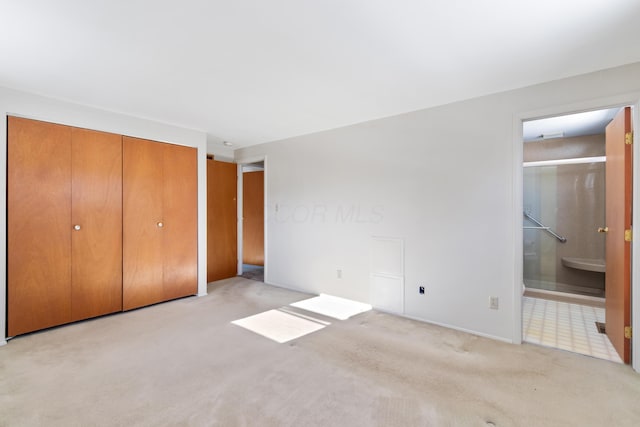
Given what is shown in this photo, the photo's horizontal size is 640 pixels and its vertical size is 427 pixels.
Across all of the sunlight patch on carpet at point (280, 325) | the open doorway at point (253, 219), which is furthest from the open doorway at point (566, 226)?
the open doorway at point (253, 219)

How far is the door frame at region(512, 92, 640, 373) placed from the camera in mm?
2199

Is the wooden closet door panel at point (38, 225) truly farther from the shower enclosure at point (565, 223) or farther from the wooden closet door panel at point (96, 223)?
the shower enclosure at point (565, 223)

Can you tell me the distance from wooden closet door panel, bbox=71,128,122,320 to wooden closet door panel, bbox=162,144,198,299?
538mm

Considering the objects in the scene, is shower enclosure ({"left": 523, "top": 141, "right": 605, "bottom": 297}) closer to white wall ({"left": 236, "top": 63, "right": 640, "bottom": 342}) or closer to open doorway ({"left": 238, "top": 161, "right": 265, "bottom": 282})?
white wall ({"left": 236, "top": 63, "right": 640, "bottom": 342})

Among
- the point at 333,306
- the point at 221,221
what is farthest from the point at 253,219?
the point at 333,306

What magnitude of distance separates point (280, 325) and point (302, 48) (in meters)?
2.57

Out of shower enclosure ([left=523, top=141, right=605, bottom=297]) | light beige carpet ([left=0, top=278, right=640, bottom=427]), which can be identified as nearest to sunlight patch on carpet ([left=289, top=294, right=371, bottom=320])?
light beige carpet ([left=0, top=278, right=640, bottom=427])

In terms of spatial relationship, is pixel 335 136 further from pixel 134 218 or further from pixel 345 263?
pixel 134 218

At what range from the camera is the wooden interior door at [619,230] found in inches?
91.1

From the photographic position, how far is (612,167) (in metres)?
2.64

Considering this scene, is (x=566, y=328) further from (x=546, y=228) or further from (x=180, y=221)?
(x=180, y=221)

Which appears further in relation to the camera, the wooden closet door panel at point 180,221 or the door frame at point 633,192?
→ the wooden closet door panel at point 180,221

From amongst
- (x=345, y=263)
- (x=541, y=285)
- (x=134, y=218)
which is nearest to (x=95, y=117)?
(x=134, y=218)

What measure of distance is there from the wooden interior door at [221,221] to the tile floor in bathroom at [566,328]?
435 centimetres
